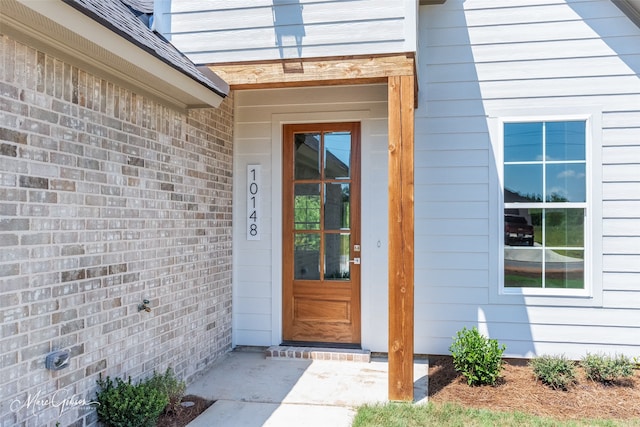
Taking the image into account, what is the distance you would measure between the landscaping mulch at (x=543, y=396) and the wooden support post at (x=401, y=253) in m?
0.41

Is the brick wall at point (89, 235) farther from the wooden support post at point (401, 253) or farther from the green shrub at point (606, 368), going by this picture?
the green shrub at point (606, 368)

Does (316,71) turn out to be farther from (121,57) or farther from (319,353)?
(319,353)

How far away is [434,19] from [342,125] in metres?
1.53

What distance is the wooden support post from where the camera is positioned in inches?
147

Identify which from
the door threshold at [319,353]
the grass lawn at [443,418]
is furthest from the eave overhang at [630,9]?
the door threshold at [319,353]

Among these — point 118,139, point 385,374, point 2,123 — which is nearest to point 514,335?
point 385,374

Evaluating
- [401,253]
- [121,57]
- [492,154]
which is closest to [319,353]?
[401,253]

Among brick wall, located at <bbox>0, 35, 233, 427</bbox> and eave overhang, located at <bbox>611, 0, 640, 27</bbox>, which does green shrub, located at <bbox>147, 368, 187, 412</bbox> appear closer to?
brick wall, located at <bbox>0, 35, 233, 427</bbox>

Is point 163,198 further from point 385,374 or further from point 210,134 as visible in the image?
point 385,374

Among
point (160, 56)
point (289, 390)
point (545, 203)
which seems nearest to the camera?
point (160, 56)

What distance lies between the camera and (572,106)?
4727 millimetres

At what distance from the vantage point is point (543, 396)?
3928 millimetres

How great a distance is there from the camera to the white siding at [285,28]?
151 inches

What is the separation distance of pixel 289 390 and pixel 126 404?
156cm
